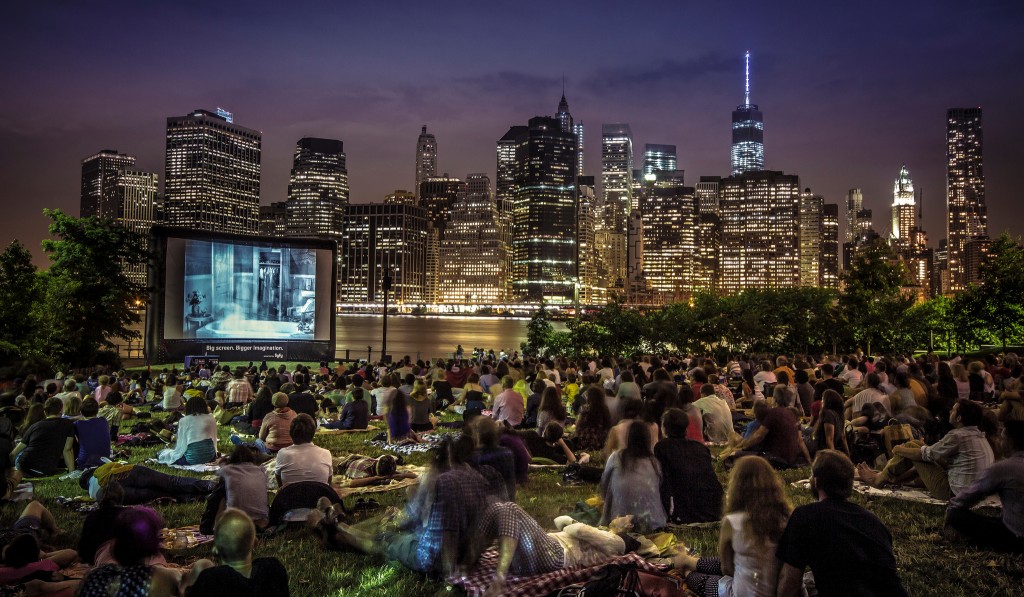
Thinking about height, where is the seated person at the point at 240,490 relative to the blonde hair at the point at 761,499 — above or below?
below

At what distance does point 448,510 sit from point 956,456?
17.5 feet

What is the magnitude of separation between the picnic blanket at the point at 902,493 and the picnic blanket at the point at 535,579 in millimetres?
4130

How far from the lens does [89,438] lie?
967cm

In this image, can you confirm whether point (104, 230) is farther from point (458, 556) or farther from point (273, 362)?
point (458, 556)

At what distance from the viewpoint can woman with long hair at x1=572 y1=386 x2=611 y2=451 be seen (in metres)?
11.0

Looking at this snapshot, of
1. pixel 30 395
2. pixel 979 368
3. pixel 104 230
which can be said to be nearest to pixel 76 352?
pixel 104 230

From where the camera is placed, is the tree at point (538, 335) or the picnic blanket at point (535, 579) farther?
the tree at point (538, 335)

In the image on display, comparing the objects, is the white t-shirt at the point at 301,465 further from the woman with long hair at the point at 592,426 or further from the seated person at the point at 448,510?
the woman with long hair at the point at 592,426

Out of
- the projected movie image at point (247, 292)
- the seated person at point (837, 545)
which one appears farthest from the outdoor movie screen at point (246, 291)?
the seated person at point (837, 545)

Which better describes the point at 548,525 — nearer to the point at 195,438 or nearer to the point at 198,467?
the point at 198,467

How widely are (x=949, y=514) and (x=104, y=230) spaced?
35222 millimetres

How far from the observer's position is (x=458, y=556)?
545cm

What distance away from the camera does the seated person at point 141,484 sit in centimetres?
739

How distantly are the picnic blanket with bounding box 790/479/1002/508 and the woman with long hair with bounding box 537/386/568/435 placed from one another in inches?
140
